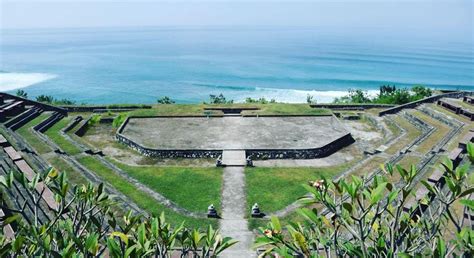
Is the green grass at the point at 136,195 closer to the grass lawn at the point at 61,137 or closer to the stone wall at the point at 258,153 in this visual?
the grass lawn at the point at 61,137

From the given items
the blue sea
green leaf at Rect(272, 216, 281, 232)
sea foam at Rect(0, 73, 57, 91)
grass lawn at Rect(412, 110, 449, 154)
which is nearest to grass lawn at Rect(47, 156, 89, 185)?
green leaf at Rect(272, 216, 281, 232)

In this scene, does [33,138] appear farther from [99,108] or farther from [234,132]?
[234,132]

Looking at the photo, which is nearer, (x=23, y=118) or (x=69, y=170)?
(x=69, y=170)

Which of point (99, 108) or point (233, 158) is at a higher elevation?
point (99, 108)

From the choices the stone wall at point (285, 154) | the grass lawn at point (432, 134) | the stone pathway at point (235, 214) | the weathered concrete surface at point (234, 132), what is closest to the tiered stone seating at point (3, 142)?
the weathered concrete surface at point (234, 132)

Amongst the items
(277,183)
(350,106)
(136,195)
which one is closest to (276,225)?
(136,195)

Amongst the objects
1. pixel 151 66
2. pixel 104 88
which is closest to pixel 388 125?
pixel 104 88
